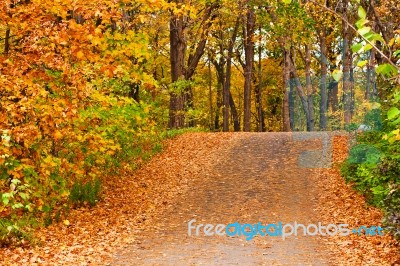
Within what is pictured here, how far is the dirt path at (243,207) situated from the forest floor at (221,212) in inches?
0.9

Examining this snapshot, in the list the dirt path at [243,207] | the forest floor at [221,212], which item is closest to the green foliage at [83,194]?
the forest floor at [221,212]

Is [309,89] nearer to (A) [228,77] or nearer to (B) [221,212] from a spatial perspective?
(A) [228,77]

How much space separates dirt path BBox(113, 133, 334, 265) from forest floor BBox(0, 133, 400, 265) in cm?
2

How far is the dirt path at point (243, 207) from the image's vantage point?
8703 mm

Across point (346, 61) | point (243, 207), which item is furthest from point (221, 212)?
point (346, 61)

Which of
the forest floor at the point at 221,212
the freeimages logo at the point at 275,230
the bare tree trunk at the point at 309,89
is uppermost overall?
the bare tree trunk at the point at 309,89

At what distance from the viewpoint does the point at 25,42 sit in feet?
28.8

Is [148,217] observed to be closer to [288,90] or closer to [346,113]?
[346,113]

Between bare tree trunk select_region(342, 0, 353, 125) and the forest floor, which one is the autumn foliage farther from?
bare tree trunk select_region(342, 0, 353, 125)

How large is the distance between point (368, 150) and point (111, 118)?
20.7 ft

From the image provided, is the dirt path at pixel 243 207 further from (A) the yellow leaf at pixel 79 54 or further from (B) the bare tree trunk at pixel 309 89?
(B) the bare tree trunk at pixel 309 89

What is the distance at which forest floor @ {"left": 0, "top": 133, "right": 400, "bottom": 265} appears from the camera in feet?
28.2

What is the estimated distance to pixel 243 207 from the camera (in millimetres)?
11836

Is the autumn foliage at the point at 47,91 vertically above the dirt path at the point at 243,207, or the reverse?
the autumn foliage at the point at 47,91
